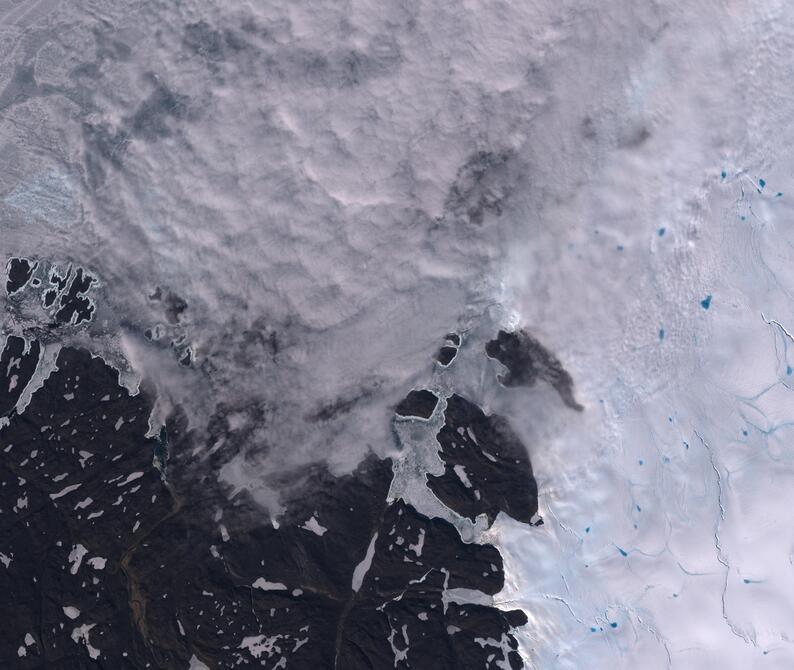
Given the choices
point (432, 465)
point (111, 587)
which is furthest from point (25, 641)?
point (432, 465)

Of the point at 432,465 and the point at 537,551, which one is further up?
the point at 432,465

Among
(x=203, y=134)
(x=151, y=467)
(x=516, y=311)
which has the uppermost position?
(x=203, y=134)

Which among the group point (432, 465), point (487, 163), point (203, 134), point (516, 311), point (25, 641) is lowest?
point (25, 641)

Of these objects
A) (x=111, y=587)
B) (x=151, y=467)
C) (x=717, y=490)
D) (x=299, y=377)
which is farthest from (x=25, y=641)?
(x=717, y=490)

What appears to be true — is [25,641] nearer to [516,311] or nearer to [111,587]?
[111,587]

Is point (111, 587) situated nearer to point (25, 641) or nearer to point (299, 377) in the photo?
point (25, 641)

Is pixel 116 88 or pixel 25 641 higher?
pixel 116 88
